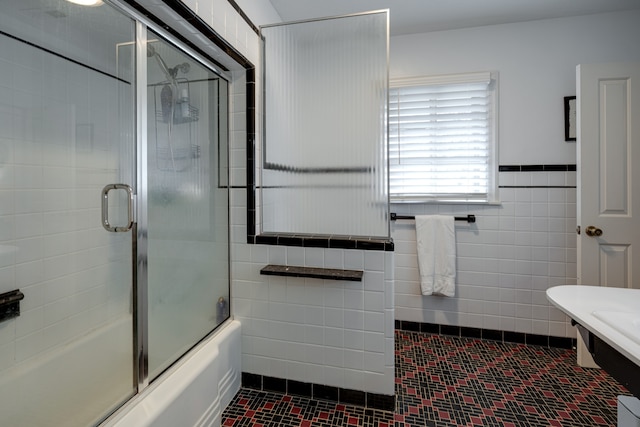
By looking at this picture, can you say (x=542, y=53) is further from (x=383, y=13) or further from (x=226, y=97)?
(x=226, y=97)

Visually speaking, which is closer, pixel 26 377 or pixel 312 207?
pixel 26 377

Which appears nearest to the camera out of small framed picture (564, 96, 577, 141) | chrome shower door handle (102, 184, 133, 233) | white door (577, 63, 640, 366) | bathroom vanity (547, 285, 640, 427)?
bathroom vanity (547, 285, 640, 427)

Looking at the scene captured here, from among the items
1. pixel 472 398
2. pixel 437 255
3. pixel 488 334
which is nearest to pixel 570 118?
pixel 437 255

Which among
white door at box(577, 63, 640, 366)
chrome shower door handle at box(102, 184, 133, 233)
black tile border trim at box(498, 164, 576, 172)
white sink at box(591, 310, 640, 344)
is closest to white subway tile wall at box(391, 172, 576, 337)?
black tile border trim at box(498, 164, 576, 172)

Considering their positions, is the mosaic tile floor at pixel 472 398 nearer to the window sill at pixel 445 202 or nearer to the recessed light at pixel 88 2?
the window sill at pixel 445 202

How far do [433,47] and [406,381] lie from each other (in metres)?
2.37

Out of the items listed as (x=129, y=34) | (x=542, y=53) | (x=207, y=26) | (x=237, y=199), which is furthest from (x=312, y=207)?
(x=542, y=53)

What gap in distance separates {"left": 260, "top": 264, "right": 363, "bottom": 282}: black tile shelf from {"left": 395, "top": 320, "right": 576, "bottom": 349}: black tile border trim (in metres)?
1.25

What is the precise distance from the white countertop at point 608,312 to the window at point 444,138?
1317mm

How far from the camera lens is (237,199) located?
191 cm

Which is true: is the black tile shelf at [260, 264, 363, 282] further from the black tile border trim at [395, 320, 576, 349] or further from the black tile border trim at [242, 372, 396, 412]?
the black tile border trim at [395, 320, 576, 349]

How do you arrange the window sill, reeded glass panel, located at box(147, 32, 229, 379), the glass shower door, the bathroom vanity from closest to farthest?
the bathroom vanity, the glass shower door, reeded glass panel, located at box(147, 32, 229, 379), the window sill

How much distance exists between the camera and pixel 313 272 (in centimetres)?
176

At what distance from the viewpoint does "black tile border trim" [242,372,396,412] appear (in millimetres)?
1731
